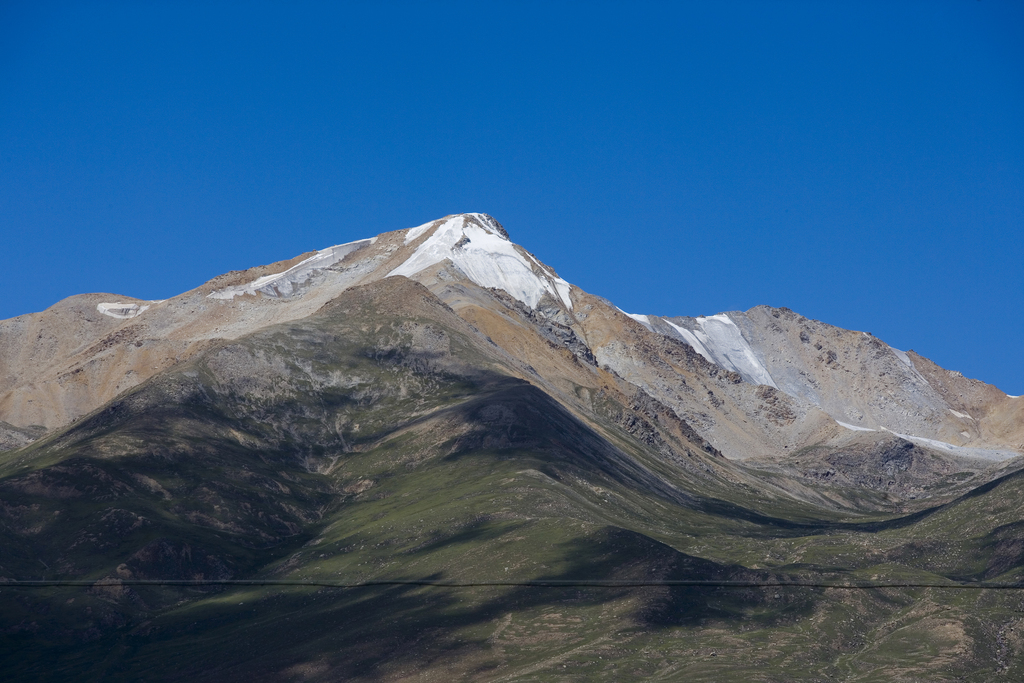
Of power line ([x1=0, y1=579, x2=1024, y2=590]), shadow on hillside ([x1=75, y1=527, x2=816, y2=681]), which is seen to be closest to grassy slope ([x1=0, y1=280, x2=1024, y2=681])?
shadow on hillside ([x1=75, y1=527, x2=816, y2=681])

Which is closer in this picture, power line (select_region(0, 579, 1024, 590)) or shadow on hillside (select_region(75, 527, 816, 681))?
shadow on hillside (select_region(75, 527, 816, 681))

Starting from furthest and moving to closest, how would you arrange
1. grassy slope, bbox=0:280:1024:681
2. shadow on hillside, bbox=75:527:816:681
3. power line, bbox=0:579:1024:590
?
power line, bbox=0:579:1024:590 → shadow on hillside, bbox=75:527:816:681 → grassy slope, bbox=0:280:1024:681

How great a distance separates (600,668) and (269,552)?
82.3 metres

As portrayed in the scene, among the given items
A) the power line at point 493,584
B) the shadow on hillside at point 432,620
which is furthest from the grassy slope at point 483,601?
the power line at point 493,584

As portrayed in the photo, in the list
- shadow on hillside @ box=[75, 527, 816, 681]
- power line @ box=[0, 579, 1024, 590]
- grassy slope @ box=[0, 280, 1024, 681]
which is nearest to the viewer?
grassy slope @ box=[0, 280, 1024, 681]

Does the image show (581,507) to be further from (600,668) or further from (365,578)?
(600,668)

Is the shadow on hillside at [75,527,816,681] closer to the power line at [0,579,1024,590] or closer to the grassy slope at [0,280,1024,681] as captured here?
the grassy slope at [0,280,1024,681]

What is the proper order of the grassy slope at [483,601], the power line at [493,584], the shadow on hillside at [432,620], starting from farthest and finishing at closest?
1. the power line at [493,584]
2. the shadow on hillside at [432,620]
3. the grassy slope at [483,601]

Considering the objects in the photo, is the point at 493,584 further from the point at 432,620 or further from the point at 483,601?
the point at 432,620

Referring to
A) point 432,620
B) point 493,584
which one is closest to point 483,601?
point 493,584

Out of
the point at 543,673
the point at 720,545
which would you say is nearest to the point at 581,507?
the point at 720,545

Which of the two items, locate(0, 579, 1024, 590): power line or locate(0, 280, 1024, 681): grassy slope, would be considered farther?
locate(0, 579, 1024, 590): power line

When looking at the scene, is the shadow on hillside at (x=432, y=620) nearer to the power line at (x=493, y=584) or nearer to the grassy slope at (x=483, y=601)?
the grassy slope at (x=483, y=601)

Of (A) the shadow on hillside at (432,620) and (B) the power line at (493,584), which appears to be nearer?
(A) the shadow on hillside at (432,620)
